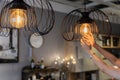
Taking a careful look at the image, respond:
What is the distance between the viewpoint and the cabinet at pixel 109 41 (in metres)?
5.52

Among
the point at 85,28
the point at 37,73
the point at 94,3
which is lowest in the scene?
the point at 37,73

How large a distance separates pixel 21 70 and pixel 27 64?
0.18 m

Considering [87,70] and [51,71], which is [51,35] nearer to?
[51,71]

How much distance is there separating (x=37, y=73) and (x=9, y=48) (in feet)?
2.56

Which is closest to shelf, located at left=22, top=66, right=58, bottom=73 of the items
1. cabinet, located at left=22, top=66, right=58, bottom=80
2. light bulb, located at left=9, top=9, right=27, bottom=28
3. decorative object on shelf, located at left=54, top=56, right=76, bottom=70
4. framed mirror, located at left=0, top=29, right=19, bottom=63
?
cabinet, located at left=22, top=66, right=58, bottom=80

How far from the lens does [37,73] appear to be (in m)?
4.04

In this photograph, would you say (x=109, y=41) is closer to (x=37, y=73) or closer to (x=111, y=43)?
(x=111, y=43)

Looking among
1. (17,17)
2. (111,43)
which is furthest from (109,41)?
(17,17)

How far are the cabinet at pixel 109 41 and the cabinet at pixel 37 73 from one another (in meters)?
1.84

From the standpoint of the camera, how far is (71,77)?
4.93 m

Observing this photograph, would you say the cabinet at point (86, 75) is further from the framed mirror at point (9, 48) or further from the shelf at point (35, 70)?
the framed mirror at point (9, 48)

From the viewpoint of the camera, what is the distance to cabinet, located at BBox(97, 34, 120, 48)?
Result: 552 centimetres

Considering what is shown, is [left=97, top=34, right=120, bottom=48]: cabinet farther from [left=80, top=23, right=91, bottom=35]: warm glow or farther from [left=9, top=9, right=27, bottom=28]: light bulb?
[left=9, top=9, right=27, bottom=28]: light bulb

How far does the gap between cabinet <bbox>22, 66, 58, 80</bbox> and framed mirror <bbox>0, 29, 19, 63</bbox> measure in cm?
29
